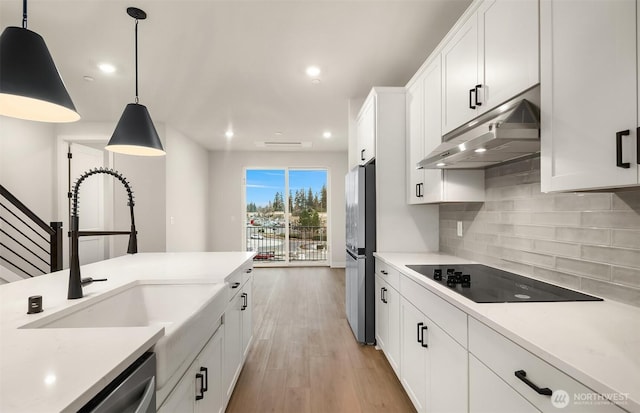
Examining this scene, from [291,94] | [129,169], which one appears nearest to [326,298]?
[291,94]

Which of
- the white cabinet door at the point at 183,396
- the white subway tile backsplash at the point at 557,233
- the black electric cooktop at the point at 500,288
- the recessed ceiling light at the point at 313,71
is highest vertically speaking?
the recessed ceiling light at the point at 313,71

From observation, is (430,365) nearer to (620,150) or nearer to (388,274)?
(388,274)

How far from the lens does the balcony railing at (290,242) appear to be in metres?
7.24

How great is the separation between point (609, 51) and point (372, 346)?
2701 millimetres

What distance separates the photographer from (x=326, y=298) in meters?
4.52

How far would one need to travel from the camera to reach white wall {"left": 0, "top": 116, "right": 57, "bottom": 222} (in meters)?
3.87

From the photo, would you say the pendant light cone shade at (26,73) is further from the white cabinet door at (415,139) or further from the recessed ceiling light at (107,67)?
the white cabinet door at (415,139)

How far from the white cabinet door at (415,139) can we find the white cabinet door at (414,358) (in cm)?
99

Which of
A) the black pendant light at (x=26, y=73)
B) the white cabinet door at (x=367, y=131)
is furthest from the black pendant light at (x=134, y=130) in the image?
the white cabinet door at (x=367, y=131)

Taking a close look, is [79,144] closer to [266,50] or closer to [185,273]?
[266,50]

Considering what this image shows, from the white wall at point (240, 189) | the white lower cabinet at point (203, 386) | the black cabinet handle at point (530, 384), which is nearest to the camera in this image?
the black cabinet handle at point (530, 384)

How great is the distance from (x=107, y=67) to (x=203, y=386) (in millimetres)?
3068

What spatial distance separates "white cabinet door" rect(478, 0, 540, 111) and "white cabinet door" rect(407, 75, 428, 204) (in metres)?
0.83

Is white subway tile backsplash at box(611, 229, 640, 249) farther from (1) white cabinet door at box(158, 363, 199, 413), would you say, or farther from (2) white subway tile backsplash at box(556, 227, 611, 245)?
(1) white cabinet door at box(158, 363, 199, 413)
